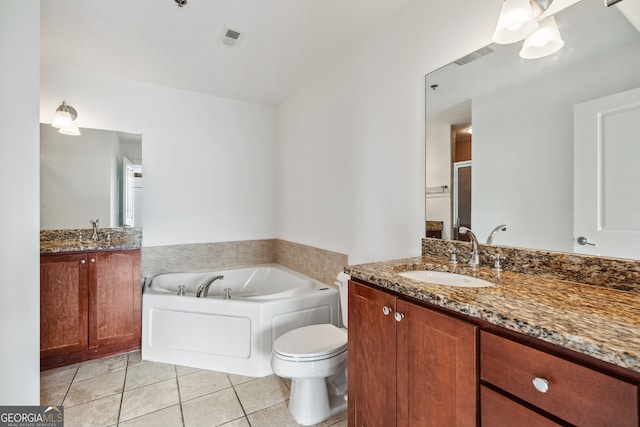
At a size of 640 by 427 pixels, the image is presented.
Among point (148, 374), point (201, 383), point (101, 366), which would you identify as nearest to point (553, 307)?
point (201, 383)

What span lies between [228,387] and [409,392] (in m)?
1.41

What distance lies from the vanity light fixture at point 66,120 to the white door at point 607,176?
11.4ft

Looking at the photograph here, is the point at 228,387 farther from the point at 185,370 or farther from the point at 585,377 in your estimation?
the point at 585,377

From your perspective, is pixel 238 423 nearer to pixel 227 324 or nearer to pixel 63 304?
pixel 227 324

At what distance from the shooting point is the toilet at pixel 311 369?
5.07 feet

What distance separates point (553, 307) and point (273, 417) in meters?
1.55

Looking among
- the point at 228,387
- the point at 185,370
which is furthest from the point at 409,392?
the point at 185,370

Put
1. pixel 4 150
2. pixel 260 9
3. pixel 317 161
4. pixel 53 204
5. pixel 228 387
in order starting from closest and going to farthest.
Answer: pixel 4 150
pixel 260 9
pixel 228 387
pixel 53 204
pixel 317 161

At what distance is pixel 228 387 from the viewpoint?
1925mm

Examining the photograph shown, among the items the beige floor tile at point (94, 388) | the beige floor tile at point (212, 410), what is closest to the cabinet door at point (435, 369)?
the beige floor tile at point (212, 410)

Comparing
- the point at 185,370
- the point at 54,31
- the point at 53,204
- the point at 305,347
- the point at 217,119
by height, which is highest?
the point at 54,31

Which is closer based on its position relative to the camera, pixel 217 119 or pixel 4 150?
pixel 4 150

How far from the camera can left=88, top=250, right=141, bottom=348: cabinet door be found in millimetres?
2230

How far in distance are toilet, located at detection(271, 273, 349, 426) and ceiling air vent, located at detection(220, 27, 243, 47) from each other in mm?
2105
